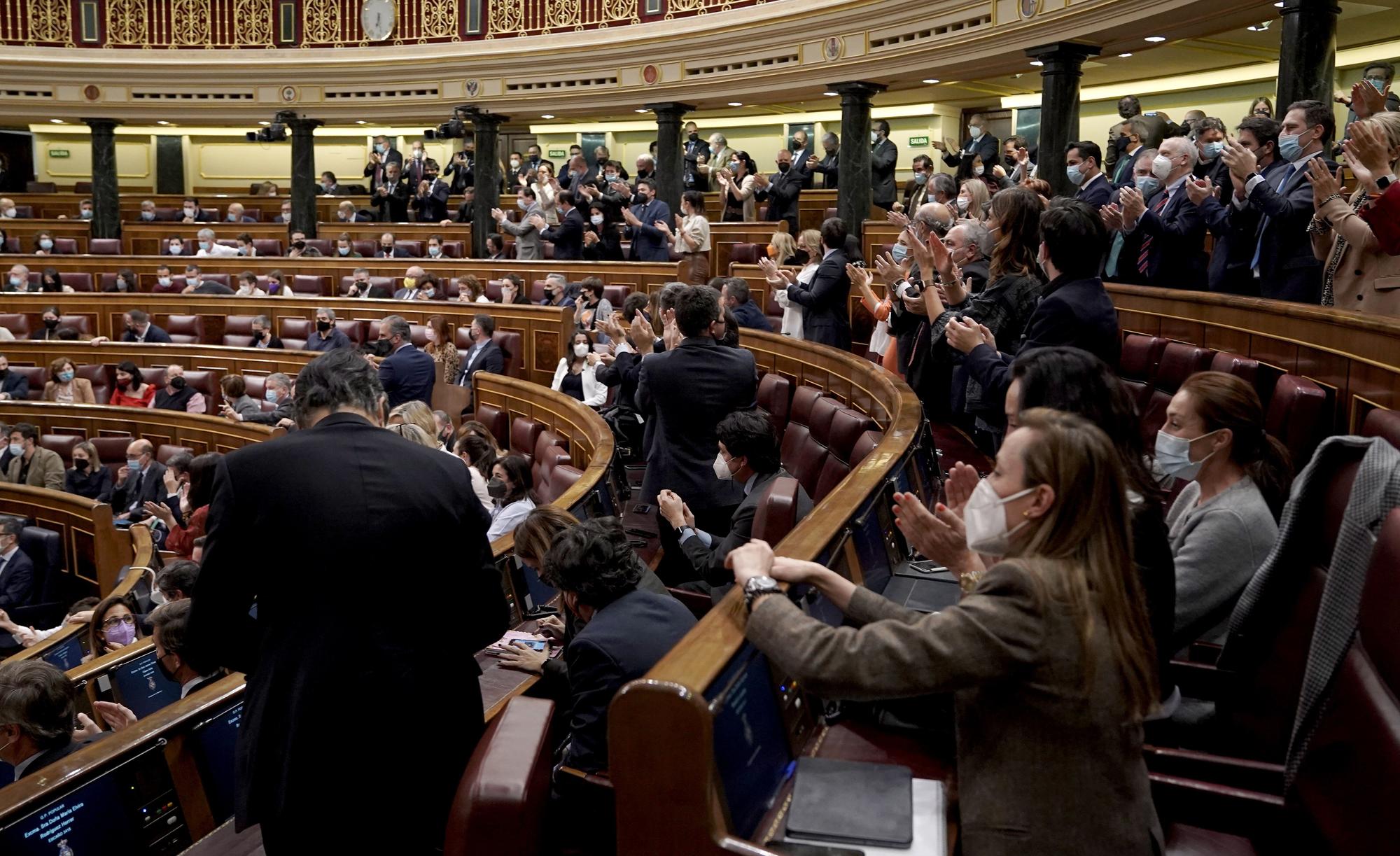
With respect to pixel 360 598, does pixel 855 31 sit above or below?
above

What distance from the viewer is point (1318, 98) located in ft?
21.3

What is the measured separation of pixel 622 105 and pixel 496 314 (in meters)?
4.77

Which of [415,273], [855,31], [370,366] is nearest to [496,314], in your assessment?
[415,273]

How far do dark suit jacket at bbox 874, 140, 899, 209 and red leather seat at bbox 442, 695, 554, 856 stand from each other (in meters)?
9.73

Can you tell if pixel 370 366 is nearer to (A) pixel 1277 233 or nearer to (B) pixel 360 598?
(B) pixel 360 598

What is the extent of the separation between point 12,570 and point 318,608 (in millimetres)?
6019

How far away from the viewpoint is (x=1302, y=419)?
316cm

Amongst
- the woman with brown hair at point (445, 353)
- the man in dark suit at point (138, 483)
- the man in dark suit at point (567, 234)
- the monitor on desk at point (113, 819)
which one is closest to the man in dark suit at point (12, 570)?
the man in dark suit at point (138, 483)

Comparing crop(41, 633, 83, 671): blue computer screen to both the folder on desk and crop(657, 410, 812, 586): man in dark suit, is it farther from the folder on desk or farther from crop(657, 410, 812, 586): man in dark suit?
the folder on desk

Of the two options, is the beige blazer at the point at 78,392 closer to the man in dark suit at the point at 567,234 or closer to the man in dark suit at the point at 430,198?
the man in dark suit at the point at 567,234

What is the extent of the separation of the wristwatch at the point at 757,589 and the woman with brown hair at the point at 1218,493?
0.93 meters

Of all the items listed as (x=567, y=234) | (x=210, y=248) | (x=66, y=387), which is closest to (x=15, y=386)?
(x=66, y=387)

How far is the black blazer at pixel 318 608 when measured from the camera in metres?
1.93

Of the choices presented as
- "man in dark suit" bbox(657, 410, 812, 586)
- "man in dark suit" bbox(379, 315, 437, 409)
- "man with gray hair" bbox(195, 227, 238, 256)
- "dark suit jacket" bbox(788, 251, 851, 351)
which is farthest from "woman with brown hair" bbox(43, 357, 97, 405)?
"man in dark suit" bbox(657, 410, 812, 586)
